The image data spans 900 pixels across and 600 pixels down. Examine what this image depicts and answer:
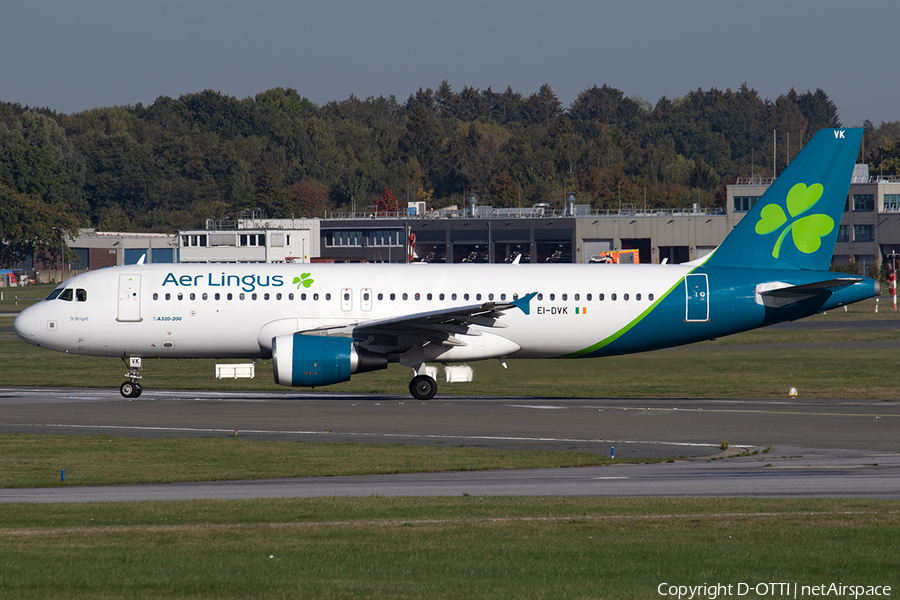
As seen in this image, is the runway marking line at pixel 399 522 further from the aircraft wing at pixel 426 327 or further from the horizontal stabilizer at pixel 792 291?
the horizontal stabilizer at pixel 792 291

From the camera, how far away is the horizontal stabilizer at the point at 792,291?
32.3 meters

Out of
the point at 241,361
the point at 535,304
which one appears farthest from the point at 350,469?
the point at 241,361

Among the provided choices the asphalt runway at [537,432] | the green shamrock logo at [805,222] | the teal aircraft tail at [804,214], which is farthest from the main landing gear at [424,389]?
the green shamrock logo at [805,222]

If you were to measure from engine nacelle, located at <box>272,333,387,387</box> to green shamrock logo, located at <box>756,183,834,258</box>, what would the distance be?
46.5 ft

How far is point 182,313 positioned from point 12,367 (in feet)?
51.0

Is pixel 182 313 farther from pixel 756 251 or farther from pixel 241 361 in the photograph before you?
pixel 756 251

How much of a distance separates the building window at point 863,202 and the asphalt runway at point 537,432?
342 ft

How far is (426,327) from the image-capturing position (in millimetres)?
32125

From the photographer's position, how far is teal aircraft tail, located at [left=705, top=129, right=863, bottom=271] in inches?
1328

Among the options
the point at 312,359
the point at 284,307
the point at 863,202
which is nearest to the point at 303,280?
the point at 284,307

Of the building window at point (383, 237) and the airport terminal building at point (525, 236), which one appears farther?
the building window at point (383, 237)

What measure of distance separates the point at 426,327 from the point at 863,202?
362 ft

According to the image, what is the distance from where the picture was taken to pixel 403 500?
17.3m

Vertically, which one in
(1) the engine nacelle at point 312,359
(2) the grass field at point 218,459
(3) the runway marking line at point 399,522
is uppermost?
(1) the engine nacelle at point 312,359
